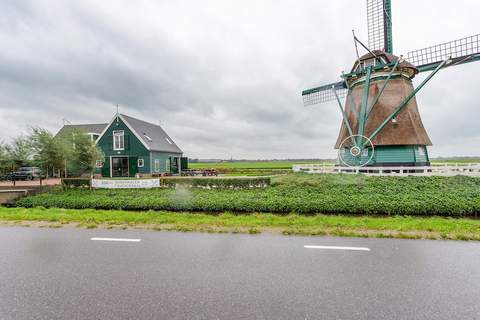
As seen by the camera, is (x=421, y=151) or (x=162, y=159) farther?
(x=162, y=159)

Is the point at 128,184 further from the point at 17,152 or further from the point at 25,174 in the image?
the point at 25,174

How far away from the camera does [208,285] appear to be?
3.94 m

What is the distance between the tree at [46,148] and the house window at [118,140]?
10.2 meters

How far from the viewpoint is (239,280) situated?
4105 mm

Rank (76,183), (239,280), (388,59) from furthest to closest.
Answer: (388,59) → (76,183) → (239,280)

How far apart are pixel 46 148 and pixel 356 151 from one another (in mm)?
22645

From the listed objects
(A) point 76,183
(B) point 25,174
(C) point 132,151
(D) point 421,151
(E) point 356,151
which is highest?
(C) point 132,151

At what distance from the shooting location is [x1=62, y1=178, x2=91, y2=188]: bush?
17203 mm

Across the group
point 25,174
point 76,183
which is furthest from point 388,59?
point 25,174

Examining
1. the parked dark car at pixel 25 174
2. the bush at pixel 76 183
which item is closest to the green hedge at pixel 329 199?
the bush at pixel 76 183

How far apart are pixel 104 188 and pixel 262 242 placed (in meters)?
14.5

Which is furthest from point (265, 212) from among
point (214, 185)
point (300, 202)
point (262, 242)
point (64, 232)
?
point (64, 232)

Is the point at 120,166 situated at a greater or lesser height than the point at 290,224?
greater

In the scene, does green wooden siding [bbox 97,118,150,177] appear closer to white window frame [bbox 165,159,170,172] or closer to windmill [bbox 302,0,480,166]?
white window frame [bbox 165,159,170,172]
